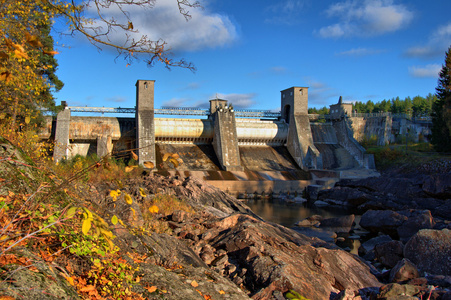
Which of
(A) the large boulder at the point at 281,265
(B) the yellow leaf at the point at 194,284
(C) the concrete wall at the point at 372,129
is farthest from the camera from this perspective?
(C) the concrete wall at the point at 372,129

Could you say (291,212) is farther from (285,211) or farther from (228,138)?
(228,138)

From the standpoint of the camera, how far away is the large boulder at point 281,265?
585 cm

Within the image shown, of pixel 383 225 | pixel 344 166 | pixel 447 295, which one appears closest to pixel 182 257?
pixel 447 295

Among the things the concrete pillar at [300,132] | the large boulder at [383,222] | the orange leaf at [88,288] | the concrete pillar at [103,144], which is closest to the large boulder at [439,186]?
the large boulder at [383,222]

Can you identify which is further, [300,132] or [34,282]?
[300,132]

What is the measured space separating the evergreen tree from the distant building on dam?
6.85 metres

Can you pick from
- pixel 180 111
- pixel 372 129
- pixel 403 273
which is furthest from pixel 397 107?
pixel 403 273

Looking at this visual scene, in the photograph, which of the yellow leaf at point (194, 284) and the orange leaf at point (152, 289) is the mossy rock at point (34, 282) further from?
the yellow leaf at point (194, 284)

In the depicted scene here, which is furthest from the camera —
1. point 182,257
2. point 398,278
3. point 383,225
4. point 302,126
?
point 302,126

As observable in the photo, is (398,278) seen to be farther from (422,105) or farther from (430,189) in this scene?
(422,105)

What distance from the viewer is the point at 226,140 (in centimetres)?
2916

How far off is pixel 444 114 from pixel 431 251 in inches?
990

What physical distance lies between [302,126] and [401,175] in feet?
29.8

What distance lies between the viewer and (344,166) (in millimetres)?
32438
